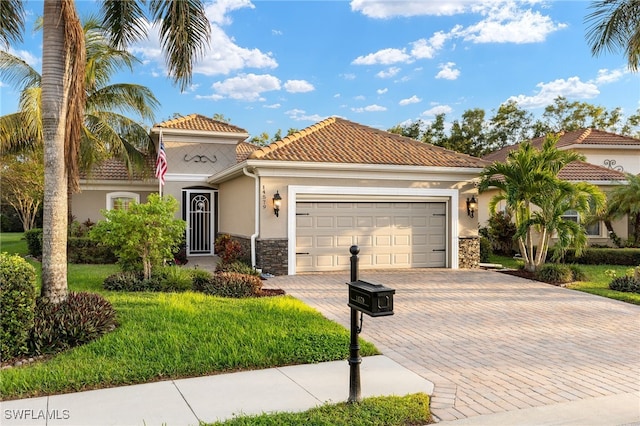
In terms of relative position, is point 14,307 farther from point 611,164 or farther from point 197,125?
point 611,164

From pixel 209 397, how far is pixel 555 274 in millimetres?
10759

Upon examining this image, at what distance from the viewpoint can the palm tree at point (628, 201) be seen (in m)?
16.3

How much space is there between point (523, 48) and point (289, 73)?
8763 millimetres

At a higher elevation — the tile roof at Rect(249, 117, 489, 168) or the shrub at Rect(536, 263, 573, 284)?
the tile roof at Rect(249, 117, 489, 168)

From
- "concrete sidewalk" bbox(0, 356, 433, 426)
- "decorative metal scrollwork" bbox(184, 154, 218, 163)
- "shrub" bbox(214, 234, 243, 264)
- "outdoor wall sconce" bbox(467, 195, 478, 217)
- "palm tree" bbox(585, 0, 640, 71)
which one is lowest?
"concrete sidewalk" bbox(0, 356, 433, 426)

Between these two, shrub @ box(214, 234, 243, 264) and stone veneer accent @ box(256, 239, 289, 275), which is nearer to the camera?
stone veneer accent @ box(256, 239, 289, 275)

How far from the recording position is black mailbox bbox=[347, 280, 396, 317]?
154 inches

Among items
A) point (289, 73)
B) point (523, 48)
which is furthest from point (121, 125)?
point (523, 48)

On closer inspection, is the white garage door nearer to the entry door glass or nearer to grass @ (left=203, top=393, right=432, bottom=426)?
the entry door glass

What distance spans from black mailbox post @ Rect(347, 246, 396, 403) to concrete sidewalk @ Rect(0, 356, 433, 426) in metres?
0.29

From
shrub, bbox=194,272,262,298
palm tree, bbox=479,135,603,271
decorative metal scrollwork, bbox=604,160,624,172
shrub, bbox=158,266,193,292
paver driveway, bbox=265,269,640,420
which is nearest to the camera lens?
paver driveway, bbox=265,269,640,420

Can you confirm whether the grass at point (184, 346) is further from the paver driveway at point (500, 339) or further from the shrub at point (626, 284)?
the shrub at point (626, 284)

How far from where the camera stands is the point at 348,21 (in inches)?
512

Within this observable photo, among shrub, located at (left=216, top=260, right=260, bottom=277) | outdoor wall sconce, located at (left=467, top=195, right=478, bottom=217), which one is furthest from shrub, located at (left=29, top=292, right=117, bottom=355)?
outdoor wall sconce, located at (left=467, top=195, right=478, bottom=217)
